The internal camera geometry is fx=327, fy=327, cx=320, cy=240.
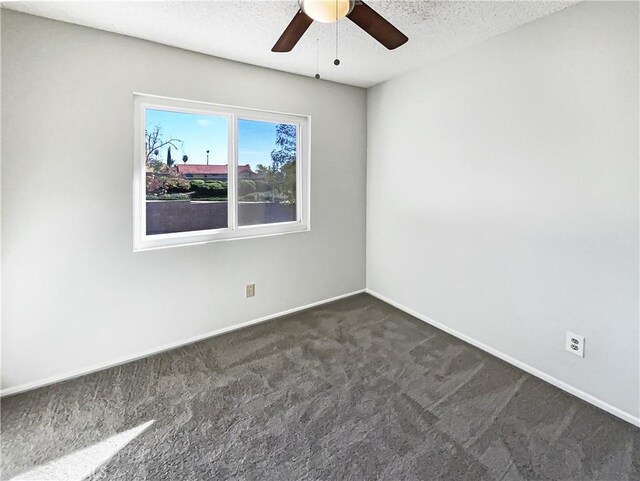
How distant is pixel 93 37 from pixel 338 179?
221 centimetres

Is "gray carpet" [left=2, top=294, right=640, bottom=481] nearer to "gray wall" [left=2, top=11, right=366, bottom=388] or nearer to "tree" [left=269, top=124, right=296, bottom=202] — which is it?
"gray wall" [left=2, top=11, right=366, bottom=388]

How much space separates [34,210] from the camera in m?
2.02

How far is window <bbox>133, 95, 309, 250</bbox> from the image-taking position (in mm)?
2475

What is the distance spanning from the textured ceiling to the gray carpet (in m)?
2.27

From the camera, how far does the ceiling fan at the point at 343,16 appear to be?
132cm

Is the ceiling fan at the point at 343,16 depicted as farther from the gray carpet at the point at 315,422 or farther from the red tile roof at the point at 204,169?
the gray carpet at the point at 315,422

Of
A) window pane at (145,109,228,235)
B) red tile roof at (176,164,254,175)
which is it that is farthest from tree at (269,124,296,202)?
window pane at (145,109,228,235)

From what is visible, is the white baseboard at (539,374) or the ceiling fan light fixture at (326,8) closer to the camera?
the ceiling fan light fixture at (326,8)

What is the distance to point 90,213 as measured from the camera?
7.19ft

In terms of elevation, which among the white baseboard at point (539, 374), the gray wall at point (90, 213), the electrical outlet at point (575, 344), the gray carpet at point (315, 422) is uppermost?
the gray wall at point (90, 213)

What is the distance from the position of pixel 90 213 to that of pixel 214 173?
944 millimetres

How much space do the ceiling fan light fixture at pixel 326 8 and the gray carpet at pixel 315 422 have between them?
1.99 metres

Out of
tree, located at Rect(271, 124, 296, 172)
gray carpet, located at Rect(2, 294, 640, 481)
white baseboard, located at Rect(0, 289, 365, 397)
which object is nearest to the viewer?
gray carpet, located at Rect(2, 294, 640, 481)

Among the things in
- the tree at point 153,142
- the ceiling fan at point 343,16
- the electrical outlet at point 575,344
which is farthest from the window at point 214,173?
the electrical outlet at point 575,344
